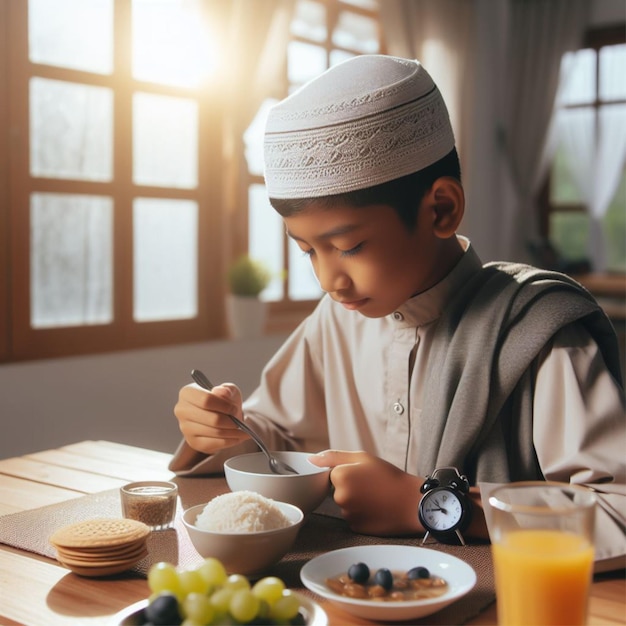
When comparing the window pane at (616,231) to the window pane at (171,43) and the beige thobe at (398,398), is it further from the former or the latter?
the beige thobe at (398,398)

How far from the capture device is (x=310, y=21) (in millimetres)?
4102

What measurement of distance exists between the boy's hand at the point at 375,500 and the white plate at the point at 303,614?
0.31 metres

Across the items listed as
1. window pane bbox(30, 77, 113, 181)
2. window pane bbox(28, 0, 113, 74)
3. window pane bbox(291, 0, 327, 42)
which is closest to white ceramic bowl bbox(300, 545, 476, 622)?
window pane bbox(30, 77, 113, 181)

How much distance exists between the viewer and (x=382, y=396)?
57.3 inches

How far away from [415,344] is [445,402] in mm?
189

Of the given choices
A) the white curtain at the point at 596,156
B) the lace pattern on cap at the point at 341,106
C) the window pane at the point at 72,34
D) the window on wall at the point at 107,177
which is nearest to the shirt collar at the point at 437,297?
the lace pattern on cap at the point at 341,106

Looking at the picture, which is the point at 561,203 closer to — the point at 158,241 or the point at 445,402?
the point at 158,241

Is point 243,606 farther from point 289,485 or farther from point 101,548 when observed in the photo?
point 289,485

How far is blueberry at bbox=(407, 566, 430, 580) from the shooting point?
88cm

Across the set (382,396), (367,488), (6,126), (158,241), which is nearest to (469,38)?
(158,241)

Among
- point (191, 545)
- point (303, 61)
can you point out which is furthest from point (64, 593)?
point (303, 61)

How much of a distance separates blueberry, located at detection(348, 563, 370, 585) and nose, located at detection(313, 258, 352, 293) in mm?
432

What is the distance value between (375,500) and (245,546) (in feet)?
0.73

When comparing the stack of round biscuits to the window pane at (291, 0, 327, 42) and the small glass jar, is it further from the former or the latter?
the window pane at (291, 0, 327, 42)
